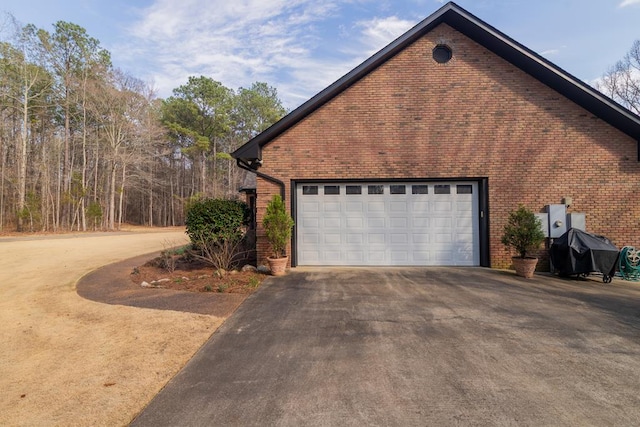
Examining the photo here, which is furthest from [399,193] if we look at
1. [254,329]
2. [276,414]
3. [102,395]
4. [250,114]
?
[250,114]

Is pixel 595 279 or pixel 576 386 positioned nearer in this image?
pixel 576 386

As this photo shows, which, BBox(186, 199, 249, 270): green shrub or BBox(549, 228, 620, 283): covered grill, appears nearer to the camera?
BBox(549, 228, 620, 283): covered grill

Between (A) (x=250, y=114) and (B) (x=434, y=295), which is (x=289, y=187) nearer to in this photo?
(B) (x=434, y=295)

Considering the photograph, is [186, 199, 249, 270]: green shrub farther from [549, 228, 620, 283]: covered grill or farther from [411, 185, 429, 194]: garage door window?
[549, 228, 620, 283]: covered grill

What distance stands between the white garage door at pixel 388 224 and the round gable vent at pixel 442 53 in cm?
343

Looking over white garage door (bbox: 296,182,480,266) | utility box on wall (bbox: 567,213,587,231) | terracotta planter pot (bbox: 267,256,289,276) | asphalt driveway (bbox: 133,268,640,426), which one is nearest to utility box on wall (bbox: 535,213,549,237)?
utility box on wall (bbox: 567,213,587,231)

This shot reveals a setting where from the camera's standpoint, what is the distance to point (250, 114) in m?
37.0

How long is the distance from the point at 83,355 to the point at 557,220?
10092 mm

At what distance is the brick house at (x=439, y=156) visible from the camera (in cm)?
805

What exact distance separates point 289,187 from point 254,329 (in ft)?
15.5

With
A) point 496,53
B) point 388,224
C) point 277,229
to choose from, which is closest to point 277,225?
point 277,229

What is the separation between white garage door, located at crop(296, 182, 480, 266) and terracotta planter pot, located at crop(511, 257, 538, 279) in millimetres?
1117

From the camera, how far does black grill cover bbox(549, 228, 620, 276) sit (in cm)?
665

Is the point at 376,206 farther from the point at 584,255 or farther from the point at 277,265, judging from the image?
the point at 584,255
